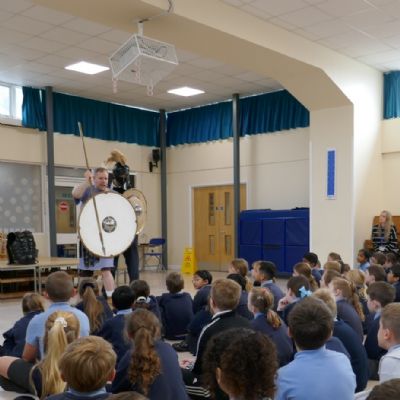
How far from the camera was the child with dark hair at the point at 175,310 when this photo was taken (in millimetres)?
4570

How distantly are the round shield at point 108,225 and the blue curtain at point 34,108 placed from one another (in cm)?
557

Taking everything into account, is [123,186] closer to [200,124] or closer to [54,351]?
[54,351]

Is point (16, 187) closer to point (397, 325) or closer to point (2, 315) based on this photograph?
point (2, 315)

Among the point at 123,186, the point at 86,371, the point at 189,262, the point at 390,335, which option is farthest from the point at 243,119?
the point at 86,371

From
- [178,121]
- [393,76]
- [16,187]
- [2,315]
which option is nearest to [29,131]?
[16,187]

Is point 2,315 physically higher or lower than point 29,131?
lower

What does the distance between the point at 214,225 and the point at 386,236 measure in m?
4.78

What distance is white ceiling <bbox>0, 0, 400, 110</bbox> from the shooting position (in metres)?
6.36

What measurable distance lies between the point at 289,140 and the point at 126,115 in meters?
3.98

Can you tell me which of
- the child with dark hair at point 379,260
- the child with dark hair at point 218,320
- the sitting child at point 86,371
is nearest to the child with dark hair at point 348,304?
the child with dark hair at point 218,320

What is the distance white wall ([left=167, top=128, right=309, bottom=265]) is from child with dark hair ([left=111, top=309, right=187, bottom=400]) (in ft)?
28.0

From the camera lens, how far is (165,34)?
19.8 feet

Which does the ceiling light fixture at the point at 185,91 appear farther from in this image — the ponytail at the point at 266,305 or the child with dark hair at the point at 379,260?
the ponytail at the point at 266,305

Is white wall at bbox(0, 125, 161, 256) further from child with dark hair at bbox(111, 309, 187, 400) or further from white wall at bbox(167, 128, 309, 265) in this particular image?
child with dark hair at bbox(111, 309, 187, 400)
